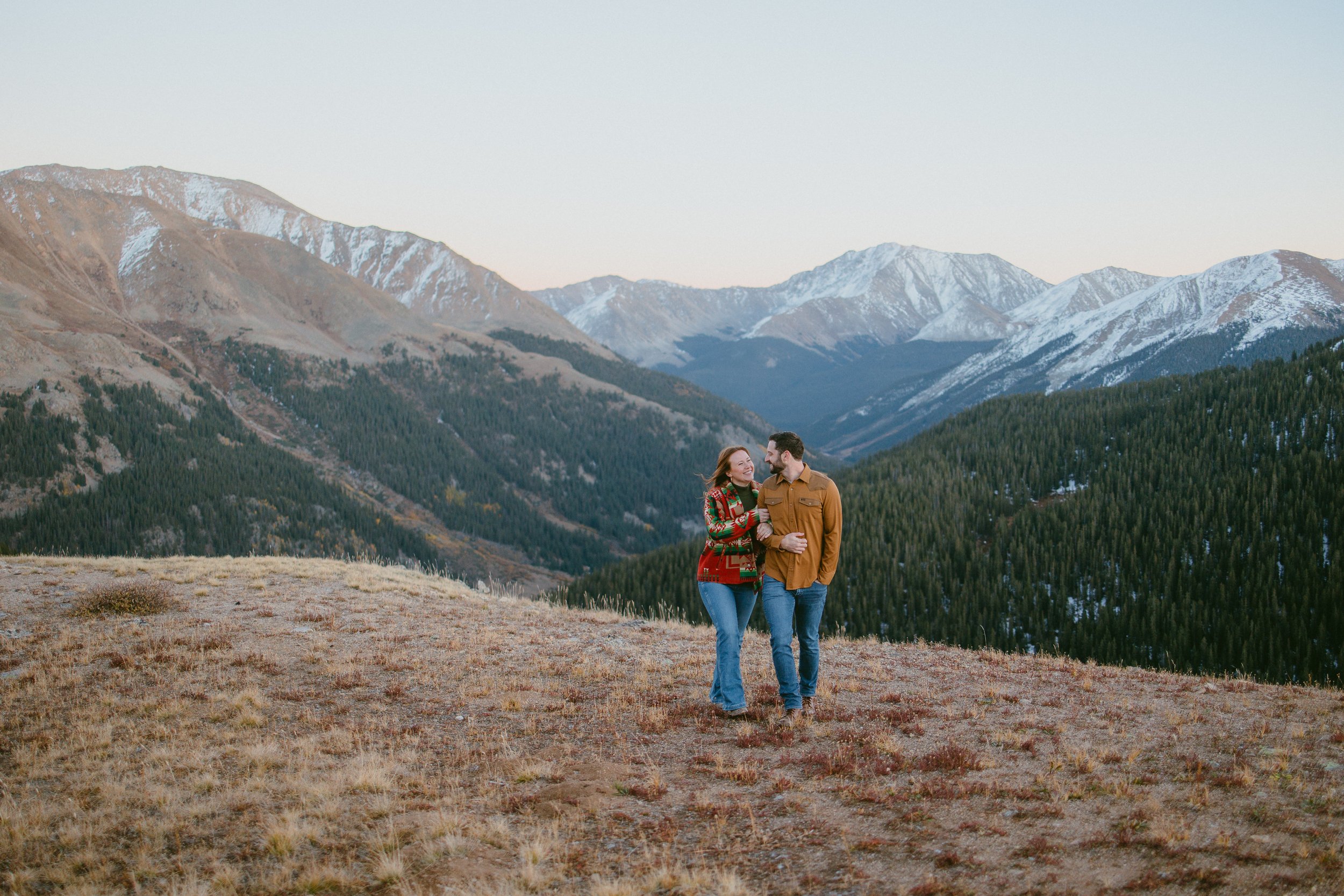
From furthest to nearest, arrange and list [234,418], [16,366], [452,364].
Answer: [452,364], [234,418], [16,366]

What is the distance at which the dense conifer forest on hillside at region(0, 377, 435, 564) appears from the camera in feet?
277

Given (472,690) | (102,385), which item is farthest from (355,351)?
(472,690)

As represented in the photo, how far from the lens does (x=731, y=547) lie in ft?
31.8

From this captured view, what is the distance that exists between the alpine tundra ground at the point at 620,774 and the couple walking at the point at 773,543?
4.85ft

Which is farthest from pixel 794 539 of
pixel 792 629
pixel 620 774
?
pixel 620 774

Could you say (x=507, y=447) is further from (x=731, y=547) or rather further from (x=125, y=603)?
(x=731, y=547)

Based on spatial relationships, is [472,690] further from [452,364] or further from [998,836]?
[452,364]

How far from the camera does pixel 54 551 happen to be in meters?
73.9

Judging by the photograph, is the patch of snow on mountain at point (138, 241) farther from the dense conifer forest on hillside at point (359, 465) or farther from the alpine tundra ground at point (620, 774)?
the alpine tundra ground at point (620, 774)

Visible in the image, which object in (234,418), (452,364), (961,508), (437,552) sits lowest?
(437,552)

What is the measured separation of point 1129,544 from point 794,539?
6223 cm

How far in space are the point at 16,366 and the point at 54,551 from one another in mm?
38766

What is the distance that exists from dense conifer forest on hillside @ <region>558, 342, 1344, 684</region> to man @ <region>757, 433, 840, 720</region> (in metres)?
31.7

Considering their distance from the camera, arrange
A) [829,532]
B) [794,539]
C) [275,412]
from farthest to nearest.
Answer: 1. [275,412]
2. [829,532]
3. [794,539]
